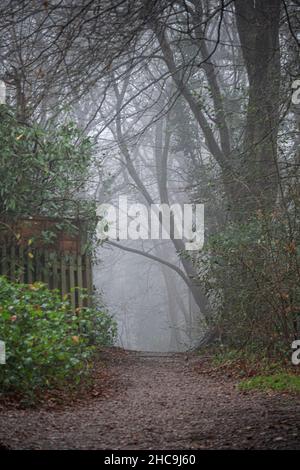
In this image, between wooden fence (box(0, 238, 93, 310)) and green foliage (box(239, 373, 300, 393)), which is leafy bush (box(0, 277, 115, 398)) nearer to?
green foliage (box(239, 373, 300, 393))

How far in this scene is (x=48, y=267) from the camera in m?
10.5

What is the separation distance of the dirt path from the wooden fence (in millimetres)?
3570

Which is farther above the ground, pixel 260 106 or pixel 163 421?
pixel 260 106

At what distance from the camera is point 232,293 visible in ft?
31.2

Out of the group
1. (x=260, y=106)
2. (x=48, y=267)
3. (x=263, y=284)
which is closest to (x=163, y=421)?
(x=263, y=284)

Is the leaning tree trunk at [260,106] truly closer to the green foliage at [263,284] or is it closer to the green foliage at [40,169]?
the green foliage at [263,284]

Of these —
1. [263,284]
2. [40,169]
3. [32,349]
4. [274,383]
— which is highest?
[40,169]

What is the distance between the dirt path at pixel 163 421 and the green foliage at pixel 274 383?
192 mm

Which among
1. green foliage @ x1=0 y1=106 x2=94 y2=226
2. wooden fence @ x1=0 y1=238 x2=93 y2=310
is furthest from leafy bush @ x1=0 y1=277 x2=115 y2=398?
green foliage @ x1=0 y1=106 x2=94 y2=226

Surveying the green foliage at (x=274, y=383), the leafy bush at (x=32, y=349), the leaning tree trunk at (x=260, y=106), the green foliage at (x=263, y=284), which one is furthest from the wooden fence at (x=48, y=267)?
the green foliage at (x=274, y=383)

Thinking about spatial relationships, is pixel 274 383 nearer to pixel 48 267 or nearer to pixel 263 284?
pixel 263 284

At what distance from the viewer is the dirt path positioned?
3.98m

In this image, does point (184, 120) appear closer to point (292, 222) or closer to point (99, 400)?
point (292, 222)

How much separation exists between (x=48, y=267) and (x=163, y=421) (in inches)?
231
